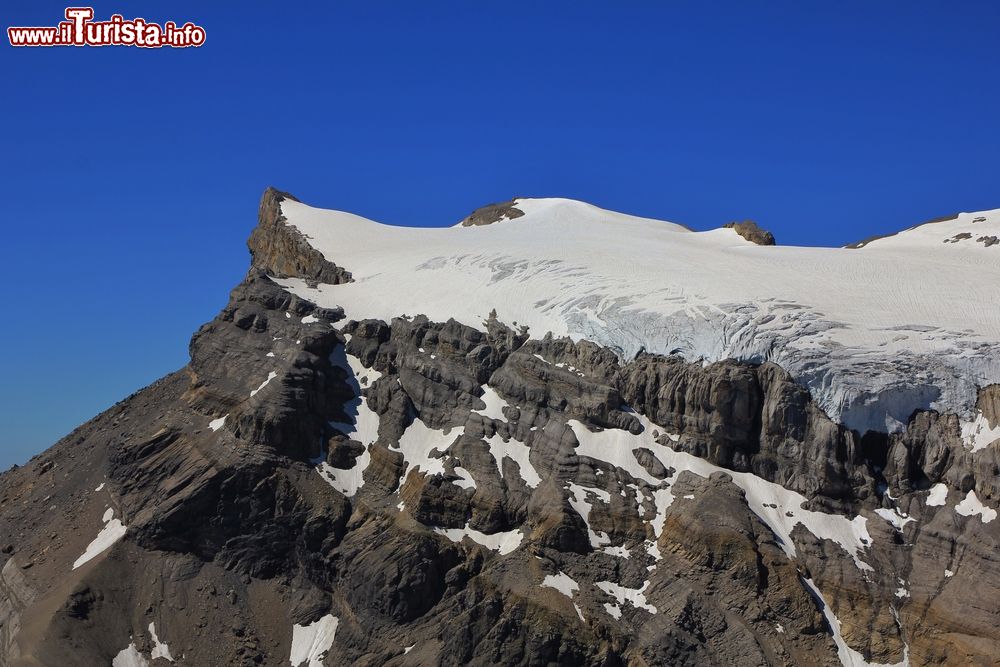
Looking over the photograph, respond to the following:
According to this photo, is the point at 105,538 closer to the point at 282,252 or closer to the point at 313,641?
the point at 313,641

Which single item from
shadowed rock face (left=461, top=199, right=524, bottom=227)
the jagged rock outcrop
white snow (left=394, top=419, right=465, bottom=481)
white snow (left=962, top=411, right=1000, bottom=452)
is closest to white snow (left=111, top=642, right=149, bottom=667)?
white snow (left=394, top=419, right=465, bottom=481)

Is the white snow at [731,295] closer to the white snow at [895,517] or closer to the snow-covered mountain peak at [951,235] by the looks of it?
the snow-covered mountain peak at [951,235]

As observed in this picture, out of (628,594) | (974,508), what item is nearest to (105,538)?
(628,594)

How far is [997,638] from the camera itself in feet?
141

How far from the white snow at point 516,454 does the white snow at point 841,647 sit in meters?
17.1

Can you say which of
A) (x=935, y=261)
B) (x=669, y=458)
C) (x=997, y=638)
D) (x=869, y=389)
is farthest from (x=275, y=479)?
(x=935, y=261)

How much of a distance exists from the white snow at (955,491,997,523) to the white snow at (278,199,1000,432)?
5116mm

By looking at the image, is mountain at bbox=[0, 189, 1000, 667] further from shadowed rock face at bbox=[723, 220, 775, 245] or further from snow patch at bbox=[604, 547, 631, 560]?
shadowed rock face at bbox=[723, 220, 775, 245]

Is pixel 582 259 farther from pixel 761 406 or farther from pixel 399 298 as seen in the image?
pixel 761 406

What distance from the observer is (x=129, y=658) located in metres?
49.9

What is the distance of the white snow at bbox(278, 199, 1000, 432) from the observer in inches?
2132

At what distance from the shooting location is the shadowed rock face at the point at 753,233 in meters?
91.5

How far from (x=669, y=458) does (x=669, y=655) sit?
13.6 m

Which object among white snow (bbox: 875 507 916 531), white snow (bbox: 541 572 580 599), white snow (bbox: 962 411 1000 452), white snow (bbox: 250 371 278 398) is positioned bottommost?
white snow (bbox: 541 572 580 599)
